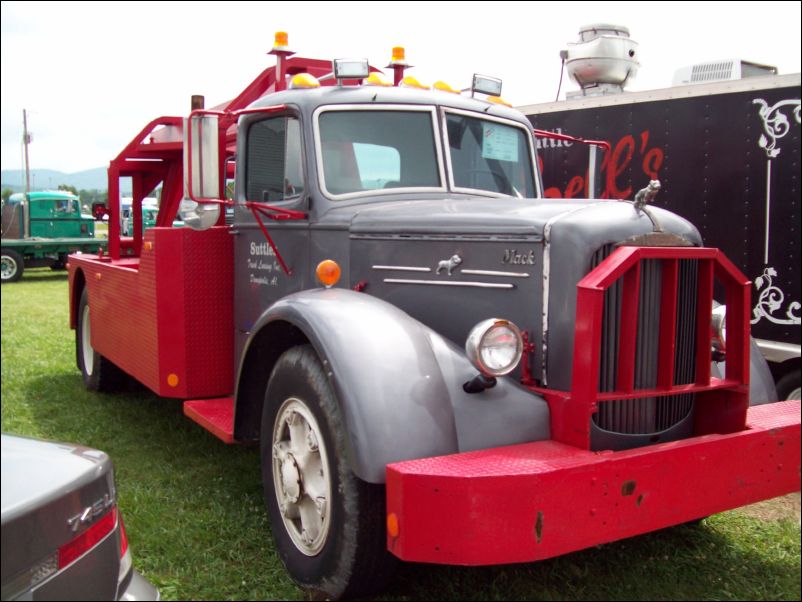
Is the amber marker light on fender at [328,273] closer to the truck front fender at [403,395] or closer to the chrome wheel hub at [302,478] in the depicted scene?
the truck front fender at [403,395]

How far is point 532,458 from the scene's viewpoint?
2830 millimetres

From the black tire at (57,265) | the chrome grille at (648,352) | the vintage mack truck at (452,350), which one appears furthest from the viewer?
the black tire at (57,265)

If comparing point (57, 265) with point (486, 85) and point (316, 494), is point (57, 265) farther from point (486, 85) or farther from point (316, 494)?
point (316, 494)

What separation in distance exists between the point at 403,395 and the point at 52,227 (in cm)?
2154

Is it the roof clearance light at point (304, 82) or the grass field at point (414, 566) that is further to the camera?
the roof clearance light at point (304, 82)

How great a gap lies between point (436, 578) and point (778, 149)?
401 centimetres

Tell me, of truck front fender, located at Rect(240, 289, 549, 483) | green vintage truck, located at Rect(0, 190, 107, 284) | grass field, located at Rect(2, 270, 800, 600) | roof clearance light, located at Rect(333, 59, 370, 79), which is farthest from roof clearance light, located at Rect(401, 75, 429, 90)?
green vintage truck, located at Rect(0, 190, 107, 284)

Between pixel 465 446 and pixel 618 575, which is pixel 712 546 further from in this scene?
pixel 465 446

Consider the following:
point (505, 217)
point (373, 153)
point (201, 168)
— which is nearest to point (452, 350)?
point (505, 217)

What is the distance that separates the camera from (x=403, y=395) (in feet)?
9.64

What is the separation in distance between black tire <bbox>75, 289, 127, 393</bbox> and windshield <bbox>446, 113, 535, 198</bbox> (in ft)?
12.1

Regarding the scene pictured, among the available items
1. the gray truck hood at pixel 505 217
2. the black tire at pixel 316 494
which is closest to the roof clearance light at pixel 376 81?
the gray truck hood at pixel 505 217

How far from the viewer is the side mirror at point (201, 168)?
12.4ft

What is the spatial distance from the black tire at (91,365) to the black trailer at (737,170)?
4.08 metres
